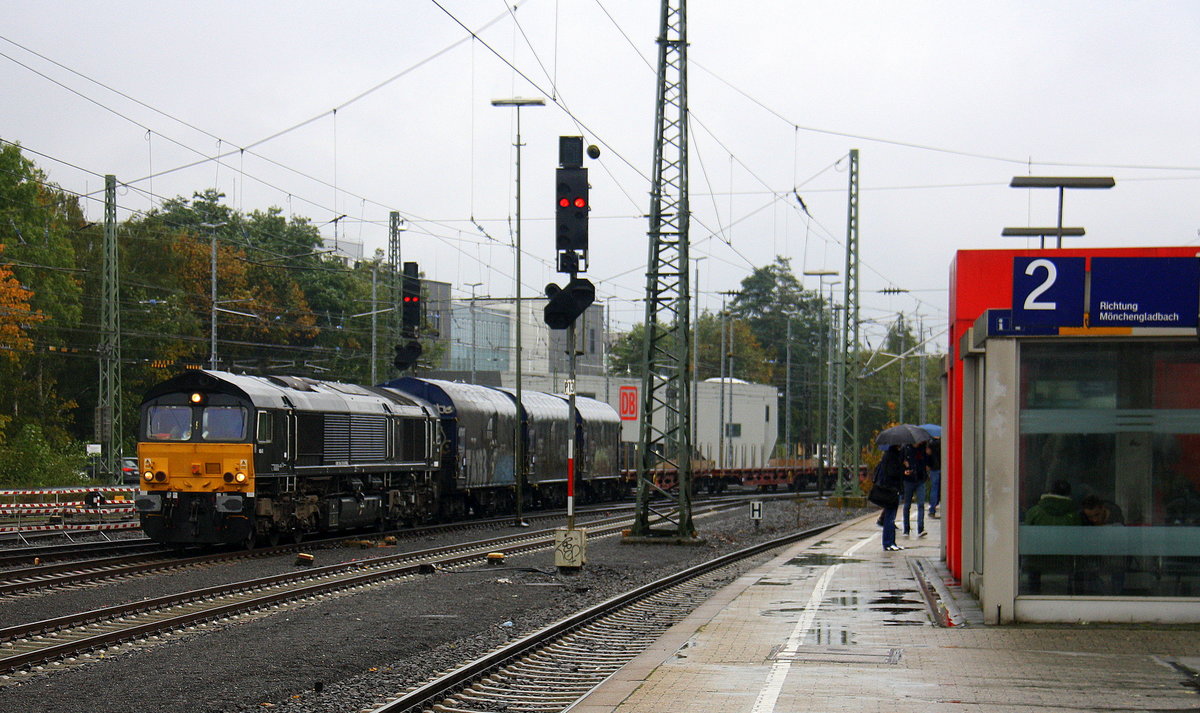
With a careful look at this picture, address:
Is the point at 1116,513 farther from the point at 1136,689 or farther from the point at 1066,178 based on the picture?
the point at 1066,178

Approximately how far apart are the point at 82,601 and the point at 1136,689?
11.6 metres

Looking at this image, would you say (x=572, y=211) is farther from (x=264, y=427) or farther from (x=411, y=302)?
(x=411, y=302)

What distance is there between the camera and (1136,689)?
9.28 metres

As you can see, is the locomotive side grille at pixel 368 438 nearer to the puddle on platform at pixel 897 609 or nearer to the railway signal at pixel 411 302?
the railway signal at pixel 411 302

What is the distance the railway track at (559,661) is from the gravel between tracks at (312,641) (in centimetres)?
40

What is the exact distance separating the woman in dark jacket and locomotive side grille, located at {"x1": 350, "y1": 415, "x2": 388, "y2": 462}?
35.2ft

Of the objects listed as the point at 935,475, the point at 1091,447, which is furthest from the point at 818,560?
the point at 935,475

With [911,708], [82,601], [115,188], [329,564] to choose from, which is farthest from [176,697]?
[115,188]

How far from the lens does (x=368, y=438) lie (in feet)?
90.6

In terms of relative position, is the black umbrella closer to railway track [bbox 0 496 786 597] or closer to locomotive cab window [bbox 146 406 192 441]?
railway track [bbox 0 496 786 597]

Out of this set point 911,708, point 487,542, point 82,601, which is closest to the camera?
point 911,708

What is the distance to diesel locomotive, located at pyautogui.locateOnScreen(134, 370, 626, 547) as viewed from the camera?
22344 mm

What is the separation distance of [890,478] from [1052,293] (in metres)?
9.48

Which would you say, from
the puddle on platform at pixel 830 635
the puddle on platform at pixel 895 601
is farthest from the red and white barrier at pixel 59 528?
the puddle on platform at pixel 830 635
